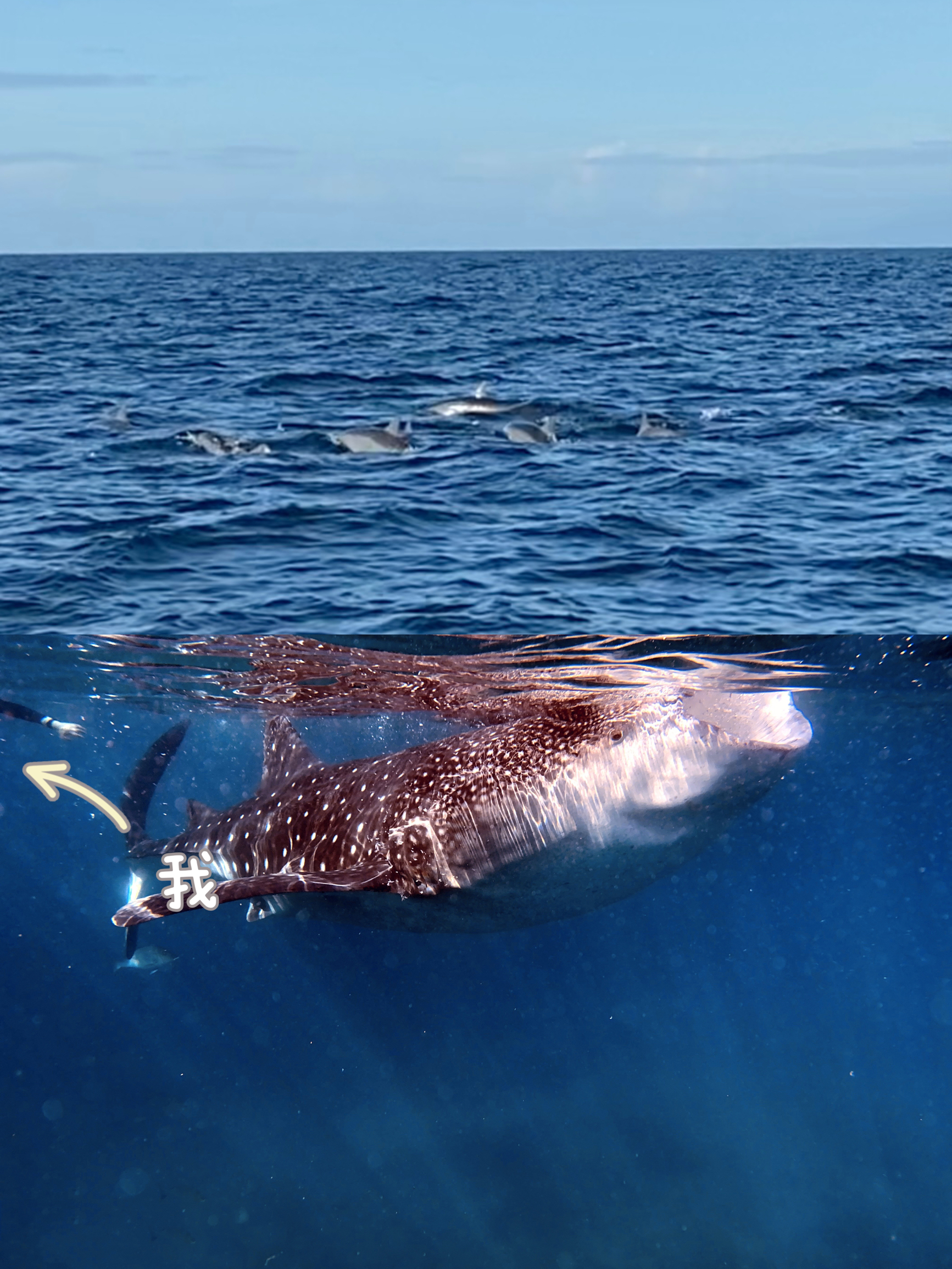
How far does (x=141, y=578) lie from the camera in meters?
16.1

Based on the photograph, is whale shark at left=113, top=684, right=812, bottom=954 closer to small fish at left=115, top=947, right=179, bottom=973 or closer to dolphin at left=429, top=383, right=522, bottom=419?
small fish at left=115, top=947, right=179, bottom=973

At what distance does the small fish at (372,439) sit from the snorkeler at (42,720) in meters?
13.1

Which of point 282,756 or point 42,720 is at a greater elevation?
point 282,756

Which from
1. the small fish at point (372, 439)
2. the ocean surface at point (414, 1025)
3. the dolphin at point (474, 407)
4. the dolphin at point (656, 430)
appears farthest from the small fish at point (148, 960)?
the dolphin at point (474, 407)

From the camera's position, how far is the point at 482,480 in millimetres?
22188

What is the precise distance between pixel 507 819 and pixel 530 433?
18532mm

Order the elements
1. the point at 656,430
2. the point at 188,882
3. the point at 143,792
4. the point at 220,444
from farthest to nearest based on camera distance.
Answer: the point at 656,430, the point at 220,444, the point at 143,792, the point at 188,882

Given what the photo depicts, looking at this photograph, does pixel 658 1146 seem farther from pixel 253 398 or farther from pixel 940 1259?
pixel 253 398

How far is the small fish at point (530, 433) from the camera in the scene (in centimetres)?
2522

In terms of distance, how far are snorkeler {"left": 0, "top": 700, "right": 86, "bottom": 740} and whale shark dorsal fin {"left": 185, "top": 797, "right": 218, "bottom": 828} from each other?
9.97 ft

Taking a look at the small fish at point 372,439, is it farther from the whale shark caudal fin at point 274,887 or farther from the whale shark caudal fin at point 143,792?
the whale shark caudal fin at point 274,887

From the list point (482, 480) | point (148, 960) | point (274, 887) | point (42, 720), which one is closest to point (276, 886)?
point (274, 887)

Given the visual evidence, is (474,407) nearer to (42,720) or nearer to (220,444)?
(220,444)

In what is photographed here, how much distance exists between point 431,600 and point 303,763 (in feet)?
16.2
